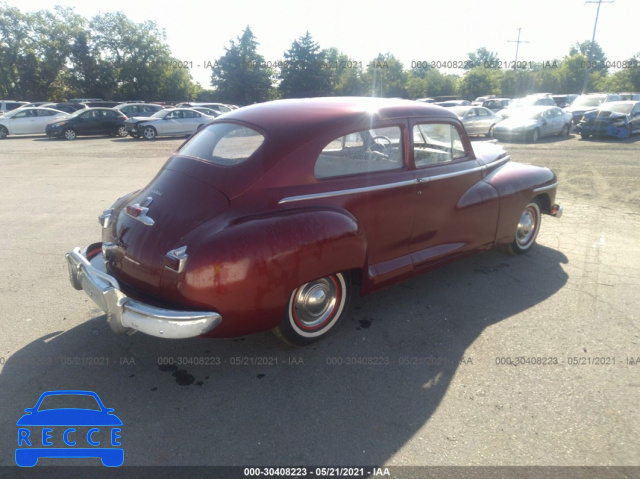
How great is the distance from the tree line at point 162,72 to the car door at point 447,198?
140 feet

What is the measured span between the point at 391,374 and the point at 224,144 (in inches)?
86.8

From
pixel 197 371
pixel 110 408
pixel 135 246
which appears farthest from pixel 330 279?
pixel 110 408

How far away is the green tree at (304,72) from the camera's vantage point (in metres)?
45.9

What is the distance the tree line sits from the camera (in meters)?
45.8

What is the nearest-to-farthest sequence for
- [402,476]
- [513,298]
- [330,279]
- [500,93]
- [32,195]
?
[402,476] < [330,279] < [513,298] < [32,195] < [500,93]

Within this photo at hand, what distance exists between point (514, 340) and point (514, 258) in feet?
6.44

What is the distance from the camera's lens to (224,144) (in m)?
3.70

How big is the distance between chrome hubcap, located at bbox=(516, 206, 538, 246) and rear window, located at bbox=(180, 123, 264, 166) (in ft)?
11.0

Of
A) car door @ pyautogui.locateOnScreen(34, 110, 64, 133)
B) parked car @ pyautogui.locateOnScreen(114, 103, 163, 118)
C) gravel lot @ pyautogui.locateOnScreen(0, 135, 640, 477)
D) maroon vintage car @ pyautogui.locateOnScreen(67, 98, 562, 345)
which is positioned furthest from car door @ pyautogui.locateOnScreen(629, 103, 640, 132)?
car door @ pyautogui.locateOnScreen(34, 110, 64, 133)

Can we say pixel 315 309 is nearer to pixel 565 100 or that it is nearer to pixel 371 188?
pixel 371 188

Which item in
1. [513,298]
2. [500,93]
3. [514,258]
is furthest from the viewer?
[500,93]

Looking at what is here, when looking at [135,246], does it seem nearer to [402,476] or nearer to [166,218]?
[166,218]

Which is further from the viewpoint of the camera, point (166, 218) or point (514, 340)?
point (514, 340)

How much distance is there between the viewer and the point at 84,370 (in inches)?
125
